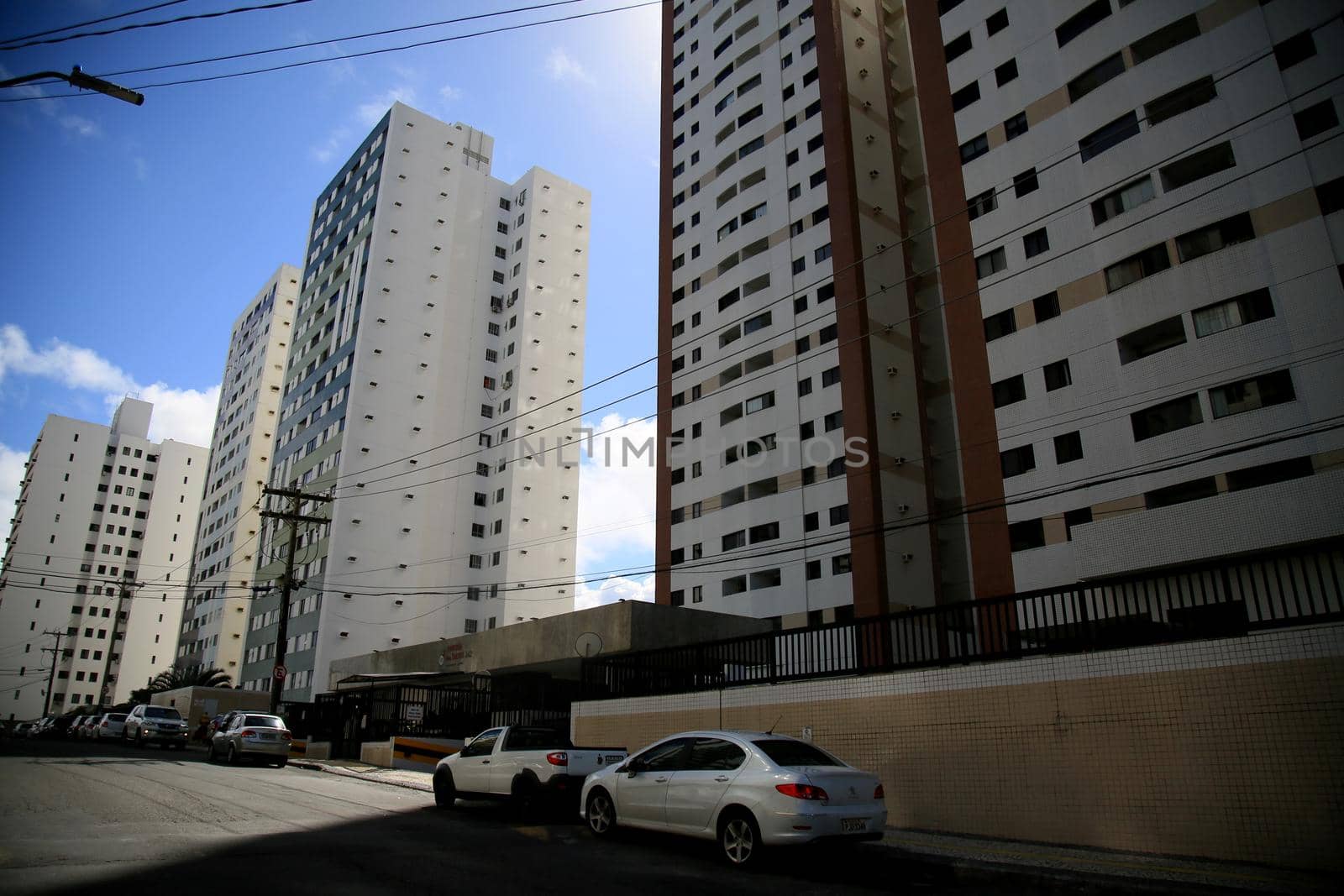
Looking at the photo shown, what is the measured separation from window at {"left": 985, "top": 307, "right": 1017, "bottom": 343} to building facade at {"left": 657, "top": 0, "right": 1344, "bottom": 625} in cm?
9

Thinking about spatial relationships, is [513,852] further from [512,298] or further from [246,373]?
[246,373]

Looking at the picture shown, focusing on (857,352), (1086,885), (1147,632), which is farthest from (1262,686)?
(857,352)

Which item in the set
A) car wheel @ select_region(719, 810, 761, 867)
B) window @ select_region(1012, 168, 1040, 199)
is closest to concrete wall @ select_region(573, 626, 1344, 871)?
car wheel @ select_region(719, 810, 761, 867)

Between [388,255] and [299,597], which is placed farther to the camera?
[388,255]

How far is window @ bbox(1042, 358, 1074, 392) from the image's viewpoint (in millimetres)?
30438

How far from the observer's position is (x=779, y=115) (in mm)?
50656

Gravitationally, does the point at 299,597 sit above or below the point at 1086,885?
above

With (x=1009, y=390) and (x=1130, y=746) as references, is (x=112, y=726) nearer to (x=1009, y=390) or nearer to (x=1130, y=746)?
(x=1009, y=390)

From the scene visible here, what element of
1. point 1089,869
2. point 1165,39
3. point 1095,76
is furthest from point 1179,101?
point 1089,869

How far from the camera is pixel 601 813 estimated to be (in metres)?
10.8

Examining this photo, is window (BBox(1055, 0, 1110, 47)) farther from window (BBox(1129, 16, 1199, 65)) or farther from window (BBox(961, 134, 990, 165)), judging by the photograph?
window (BBox(961, 134, 990, 165))

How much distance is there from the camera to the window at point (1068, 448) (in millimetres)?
29516

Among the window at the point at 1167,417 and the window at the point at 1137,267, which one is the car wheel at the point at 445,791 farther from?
the window at the point at 1137,267

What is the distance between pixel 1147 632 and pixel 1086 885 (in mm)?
3937
